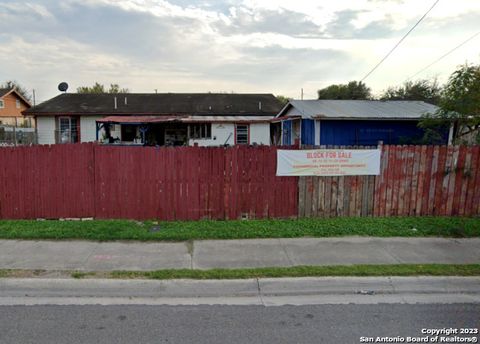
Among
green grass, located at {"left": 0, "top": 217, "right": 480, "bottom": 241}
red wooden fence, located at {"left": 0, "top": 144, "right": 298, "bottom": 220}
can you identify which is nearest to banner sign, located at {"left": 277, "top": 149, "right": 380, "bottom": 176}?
red wooden fence, located at {"left": 0, "top": 144, "right": 298, "bottom": 220}

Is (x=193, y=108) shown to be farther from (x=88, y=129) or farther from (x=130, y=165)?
(x=130, y=165)

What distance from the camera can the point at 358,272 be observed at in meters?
4.94

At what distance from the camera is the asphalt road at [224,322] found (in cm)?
351

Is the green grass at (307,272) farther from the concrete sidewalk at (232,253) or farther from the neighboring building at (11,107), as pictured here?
the neighboring building at (11,107)

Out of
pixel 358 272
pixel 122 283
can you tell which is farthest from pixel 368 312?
pixel 122 283

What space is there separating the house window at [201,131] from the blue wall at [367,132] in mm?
11030

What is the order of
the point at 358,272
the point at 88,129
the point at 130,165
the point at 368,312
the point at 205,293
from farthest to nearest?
the point at 88,129 < the point at 130,165 < the point at 358,272 < the point at 205,293 < the point at 368,312

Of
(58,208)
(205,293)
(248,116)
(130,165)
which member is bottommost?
(205,293)

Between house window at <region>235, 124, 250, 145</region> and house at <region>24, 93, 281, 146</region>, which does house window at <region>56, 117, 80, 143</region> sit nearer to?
house at <region>24, 93, 281, 146</region>

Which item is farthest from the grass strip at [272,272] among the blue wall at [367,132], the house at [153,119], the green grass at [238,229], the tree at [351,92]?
the tree at [351,92]

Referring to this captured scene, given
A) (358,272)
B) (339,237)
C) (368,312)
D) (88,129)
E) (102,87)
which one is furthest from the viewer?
(102,87)

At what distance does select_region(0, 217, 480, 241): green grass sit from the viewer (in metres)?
6.42

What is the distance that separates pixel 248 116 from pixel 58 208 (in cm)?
1889

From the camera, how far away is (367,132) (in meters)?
13.3
